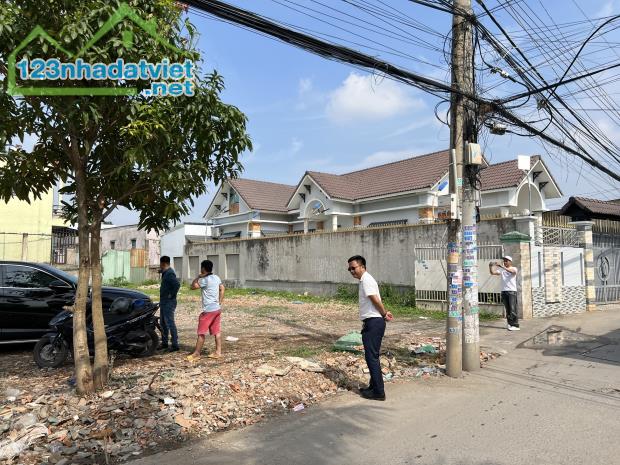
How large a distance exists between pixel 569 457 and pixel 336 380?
309 cm

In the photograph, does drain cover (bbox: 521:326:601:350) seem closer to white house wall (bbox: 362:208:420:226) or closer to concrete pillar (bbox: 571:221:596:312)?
concrete pillar (bbox: 571:221:596:312)

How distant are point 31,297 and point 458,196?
23.6ft

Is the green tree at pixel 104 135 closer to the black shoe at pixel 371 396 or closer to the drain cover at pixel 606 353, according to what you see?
the black shoe at pixel 371 396

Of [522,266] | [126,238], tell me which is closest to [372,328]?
[522,266]

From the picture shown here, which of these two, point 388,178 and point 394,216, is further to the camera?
point 388,178

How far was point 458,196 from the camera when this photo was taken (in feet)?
23.4

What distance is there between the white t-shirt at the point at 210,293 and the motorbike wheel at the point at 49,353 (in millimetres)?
2101

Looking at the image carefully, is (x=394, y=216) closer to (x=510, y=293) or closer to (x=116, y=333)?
(x=510, y=293)

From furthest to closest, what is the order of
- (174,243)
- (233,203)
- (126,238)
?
(126,238) < (233,203) < (174,243)

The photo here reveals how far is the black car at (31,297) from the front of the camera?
802cm

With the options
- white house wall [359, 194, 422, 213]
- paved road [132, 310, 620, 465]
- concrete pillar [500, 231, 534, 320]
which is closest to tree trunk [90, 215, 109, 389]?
paved road [132, 310, 620, 465]

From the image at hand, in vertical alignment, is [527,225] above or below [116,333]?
above

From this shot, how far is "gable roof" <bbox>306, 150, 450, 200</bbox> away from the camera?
2492cm

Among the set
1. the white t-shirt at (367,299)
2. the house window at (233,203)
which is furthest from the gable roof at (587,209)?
the house window at (233,203)
